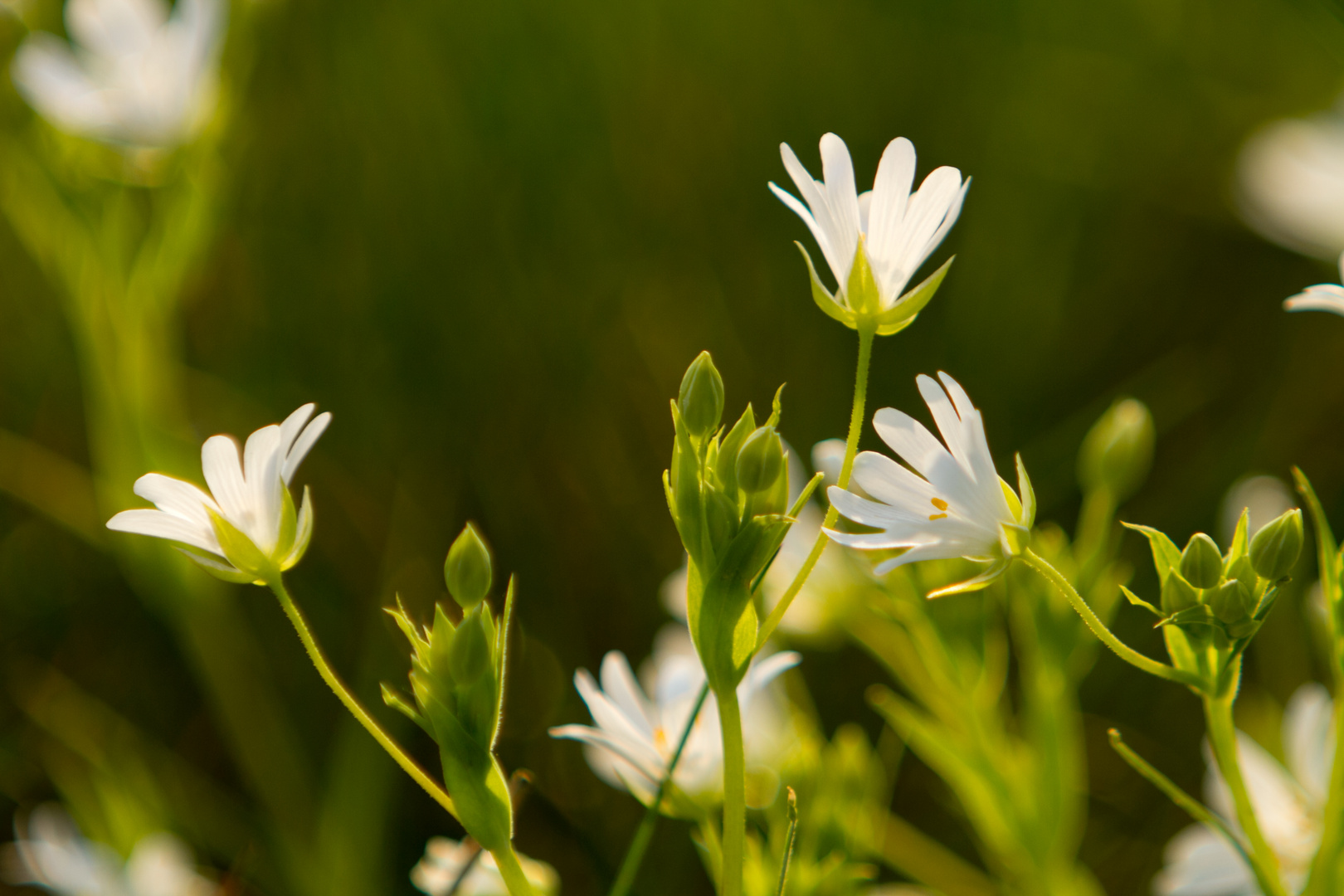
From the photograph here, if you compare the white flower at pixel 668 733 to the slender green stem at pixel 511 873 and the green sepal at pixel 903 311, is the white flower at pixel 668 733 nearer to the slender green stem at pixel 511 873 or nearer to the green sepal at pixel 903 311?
the slender green stem at pixel 511 873

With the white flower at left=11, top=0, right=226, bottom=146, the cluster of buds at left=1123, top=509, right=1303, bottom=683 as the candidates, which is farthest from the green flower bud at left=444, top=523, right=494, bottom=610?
the white flower at left=11, top=0, right=226, bottom=146

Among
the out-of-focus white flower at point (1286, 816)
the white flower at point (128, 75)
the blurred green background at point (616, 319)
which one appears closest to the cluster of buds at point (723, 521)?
the out-of-focus white flower at point (1286, 816)

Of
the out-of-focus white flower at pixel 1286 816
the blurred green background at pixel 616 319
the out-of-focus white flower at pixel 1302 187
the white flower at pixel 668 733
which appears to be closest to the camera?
the white flower at pixel 668 733

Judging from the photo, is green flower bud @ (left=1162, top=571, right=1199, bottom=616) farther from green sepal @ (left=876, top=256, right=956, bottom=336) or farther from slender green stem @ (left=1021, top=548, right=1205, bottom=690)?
green sepal @ (left=876, top=256, right=956, bottom=336)

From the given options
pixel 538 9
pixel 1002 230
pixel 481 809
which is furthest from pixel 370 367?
pixel 481 809

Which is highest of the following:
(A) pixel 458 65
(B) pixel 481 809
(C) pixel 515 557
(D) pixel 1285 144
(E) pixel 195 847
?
(A) pixel 458 65

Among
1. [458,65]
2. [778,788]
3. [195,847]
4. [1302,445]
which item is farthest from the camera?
[458,65]

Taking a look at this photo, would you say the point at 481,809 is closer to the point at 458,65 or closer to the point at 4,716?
the point at 4,716
